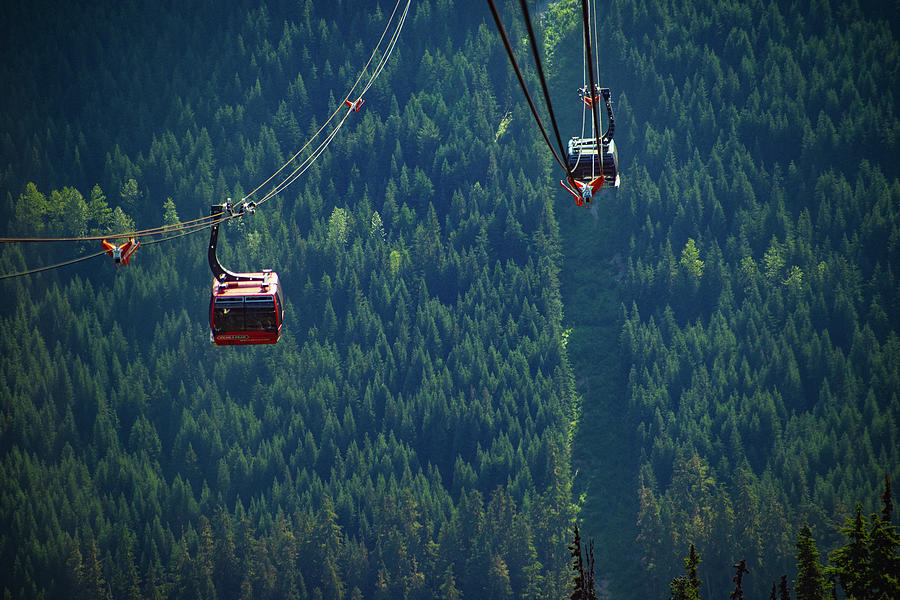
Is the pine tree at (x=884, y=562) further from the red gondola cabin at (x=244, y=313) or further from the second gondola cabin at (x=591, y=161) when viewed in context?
the red gondola cabin at (x=244, y=313)

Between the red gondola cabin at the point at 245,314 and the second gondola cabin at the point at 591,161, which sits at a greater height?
the second gondola cabin at the point at 591,161

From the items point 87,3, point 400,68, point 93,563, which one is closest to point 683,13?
point 400,68

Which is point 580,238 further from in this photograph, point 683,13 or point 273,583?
point 273,583

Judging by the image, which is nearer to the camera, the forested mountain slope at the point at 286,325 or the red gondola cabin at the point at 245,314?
the red gondola cabin at the point at 245,314

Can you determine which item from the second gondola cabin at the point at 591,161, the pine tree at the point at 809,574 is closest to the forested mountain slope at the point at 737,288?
the pine tree at the point at 809,574

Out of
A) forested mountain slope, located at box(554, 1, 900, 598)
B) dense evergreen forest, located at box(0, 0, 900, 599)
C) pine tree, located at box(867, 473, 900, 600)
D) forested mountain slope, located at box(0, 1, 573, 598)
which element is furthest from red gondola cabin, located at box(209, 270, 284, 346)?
forested mountain slope, located at box(554, 1, 900, 598)

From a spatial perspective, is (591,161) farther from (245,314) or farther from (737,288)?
(737,288)

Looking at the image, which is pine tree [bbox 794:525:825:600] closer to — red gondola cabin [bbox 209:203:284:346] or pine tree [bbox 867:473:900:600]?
pine tree [bbox 867:473:900:600]

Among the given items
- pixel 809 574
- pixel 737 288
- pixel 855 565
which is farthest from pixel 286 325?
pixel 855 565
